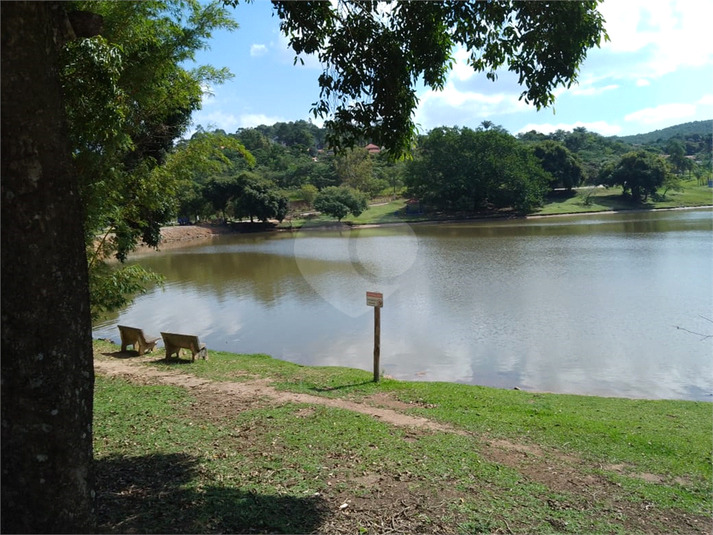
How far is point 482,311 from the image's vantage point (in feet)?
51.9

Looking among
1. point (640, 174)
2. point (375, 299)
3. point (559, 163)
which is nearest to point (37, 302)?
point (375, 299)

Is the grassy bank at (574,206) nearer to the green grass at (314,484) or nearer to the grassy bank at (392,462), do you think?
the grassy bank at (392,462)

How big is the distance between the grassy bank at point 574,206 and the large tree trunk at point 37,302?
167 ft

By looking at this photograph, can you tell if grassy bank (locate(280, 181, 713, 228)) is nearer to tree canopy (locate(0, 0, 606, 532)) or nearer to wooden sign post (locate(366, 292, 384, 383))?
wooden sign post (locate(366, 292, 384, 383))

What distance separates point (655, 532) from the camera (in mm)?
3783

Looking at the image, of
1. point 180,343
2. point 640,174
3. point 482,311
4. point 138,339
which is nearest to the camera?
point 180,343

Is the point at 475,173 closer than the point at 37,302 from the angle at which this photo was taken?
No

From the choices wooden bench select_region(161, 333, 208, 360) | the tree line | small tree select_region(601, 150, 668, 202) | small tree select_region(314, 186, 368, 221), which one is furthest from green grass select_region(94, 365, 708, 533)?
small tree select_region(601, 150, 668, 202)

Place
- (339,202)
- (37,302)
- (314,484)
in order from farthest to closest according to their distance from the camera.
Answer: (339,202)
(314,484)
(37,302)

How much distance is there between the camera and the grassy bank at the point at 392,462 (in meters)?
3.71

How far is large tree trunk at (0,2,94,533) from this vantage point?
2.35m

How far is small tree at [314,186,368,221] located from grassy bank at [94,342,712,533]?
4465 centimetres

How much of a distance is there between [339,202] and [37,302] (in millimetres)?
50805

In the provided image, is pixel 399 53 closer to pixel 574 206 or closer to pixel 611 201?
pixel 574 206
